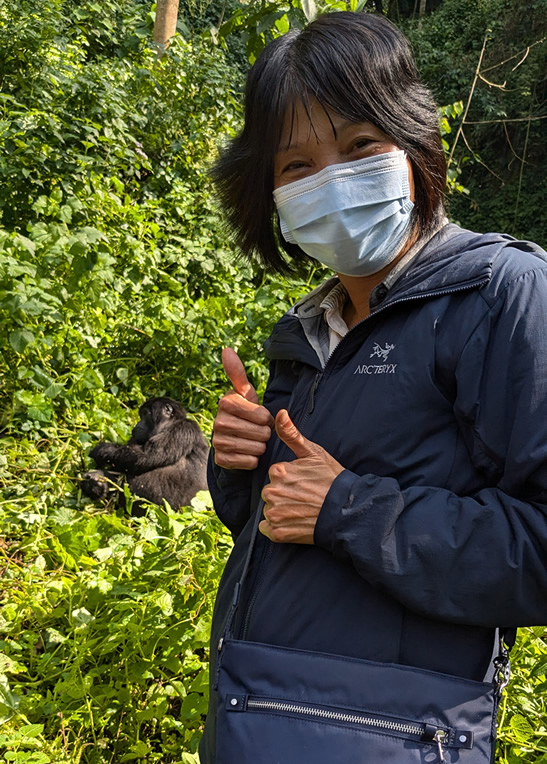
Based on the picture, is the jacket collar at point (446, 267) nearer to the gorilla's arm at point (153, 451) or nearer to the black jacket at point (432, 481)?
the black jacket at point (432, 481)

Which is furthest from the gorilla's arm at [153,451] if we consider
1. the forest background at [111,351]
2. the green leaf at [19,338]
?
the green leaf at [19,338]

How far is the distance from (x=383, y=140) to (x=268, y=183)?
0.24 metres

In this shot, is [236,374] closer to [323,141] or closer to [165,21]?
[323,141]

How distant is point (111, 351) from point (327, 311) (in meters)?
3.62

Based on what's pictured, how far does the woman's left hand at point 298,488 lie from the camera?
3.17 ft

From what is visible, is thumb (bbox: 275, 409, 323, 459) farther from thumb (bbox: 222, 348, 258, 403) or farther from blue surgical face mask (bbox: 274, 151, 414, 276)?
blue surgical face mask (bbox: 274, 151, 414, 276)

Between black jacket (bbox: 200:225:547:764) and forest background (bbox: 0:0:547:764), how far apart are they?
2.62 ft

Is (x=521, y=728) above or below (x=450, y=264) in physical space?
below

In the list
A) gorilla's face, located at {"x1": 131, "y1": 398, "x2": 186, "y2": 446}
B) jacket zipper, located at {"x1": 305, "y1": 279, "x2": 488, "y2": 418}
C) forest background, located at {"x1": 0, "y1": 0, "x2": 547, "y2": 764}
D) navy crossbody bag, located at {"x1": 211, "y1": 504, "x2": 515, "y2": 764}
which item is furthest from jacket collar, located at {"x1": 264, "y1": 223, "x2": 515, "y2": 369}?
gorilla's face, located at {"x1": 131, "y1": 398, "x2": 186, "y2": 446}

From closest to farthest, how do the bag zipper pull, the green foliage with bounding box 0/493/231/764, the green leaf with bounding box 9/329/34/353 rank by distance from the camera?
the bag zipper pull, the green foliage with bounding box 0/493/231/764, the green leaf with bounding box 9/329/34/353

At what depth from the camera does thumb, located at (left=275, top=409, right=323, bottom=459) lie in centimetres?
99

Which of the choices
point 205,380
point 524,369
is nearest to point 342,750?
point 524,369

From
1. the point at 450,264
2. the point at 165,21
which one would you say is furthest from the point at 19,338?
the point at 165,21

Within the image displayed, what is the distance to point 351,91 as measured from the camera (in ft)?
3.59
